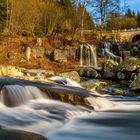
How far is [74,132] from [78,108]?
14.0ft

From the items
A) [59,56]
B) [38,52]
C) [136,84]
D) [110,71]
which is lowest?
[136,84]

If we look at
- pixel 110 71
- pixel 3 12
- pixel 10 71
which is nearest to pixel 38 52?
pixel 3 12

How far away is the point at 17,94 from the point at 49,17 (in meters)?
27.2

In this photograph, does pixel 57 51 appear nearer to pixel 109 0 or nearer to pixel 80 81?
pixel 80 81

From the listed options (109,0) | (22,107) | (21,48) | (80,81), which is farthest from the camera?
(109,0)

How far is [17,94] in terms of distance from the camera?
15672 millimetres

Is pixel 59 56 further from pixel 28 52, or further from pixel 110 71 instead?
pixel 110 71

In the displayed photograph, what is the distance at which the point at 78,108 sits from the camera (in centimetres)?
1528

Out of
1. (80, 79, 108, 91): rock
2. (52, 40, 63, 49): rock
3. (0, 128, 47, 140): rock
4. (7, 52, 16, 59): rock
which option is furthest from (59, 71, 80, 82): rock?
(0, 128, 47, 140): rock

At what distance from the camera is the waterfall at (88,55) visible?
36656 millimetres

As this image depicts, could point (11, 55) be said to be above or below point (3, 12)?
below

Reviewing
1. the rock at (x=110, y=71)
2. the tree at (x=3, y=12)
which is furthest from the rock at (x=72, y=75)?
the tree at (x=3, y=12)

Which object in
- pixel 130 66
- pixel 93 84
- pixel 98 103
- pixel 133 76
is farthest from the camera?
pixel 130 66

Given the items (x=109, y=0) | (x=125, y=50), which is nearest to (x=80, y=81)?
(x=125, y=50)
